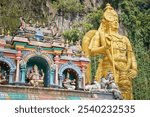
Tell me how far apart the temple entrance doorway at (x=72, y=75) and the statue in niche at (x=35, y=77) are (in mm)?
702

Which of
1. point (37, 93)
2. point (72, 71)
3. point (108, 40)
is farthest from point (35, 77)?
point (108, 40)

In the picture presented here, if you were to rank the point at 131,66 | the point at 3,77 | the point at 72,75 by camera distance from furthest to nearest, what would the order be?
the point at 131,66, the point at 72,75, the point at 3,77

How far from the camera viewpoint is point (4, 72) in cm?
897

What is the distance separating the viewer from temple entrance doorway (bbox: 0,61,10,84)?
344 inches

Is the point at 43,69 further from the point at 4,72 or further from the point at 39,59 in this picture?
the point at 4,72

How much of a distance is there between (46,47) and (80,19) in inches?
347

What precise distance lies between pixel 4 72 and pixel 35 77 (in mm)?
819

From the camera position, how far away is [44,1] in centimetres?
1794

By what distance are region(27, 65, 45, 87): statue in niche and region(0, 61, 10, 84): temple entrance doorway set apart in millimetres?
571

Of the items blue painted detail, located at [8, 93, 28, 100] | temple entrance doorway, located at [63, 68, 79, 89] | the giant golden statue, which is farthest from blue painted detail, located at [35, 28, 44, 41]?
the giant golden statue

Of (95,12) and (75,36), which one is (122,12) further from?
(75,36)

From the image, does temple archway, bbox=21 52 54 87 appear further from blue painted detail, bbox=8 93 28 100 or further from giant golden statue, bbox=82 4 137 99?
giant golden statue, bbox=82 4 137 99

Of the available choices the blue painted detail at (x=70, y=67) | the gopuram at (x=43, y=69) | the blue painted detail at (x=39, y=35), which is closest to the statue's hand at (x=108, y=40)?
the gopuram at (x=43, y=69)

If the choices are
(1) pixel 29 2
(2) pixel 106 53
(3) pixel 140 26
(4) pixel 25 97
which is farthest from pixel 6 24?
(4) pixel 25 97
